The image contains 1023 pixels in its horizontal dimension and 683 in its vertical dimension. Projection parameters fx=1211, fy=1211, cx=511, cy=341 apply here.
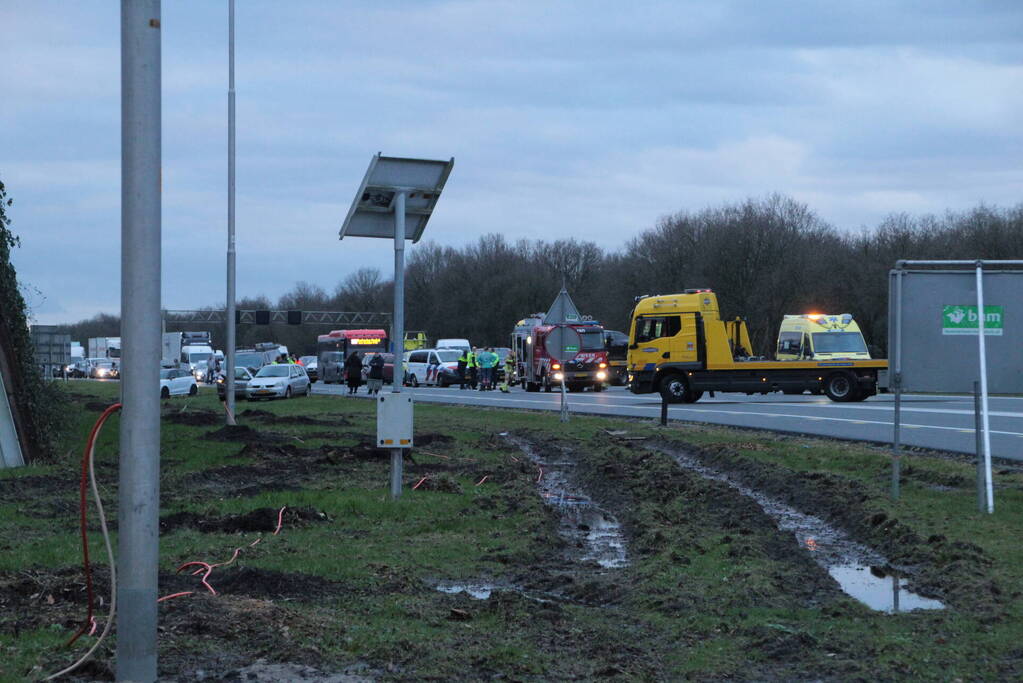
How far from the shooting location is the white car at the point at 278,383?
157 feet

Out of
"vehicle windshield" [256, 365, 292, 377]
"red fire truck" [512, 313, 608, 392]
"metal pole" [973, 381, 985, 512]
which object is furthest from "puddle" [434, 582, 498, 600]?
"vehicle windshield" [256, 365, 292, 377]

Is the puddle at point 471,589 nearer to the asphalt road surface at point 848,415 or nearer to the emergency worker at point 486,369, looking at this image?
the asphalt road surface at point 848,415

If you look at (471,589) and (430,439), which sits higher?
(430,439)

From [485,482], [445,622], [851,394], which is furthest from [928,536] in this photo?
[851,394]

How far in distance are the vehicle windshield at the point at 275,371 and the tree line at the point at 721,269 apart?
13.7 m

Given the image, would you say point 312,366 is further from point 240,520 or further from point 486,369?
point 240,520

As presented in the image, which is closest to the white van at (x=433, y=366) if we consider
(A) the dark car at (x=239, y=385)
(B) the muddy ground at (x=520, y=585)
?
(A) the dark car at (x=239, y=385)

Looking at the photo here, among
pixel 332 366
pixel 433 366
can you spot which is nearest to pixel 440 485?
pixel 433 366

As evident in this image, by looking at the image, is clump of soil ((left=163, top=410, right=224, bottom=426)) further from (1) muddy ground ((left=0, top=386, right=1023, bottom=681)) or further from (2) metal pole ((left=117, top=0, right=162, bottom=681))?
(2) metal pole ((left=117, top=0, right=162, bottom=681))

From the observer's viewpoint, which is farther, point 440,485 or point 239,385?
point 239,385

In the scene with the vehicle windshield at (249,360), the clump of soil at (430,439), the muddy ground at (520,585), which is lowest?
the muddy ground at (520,585)

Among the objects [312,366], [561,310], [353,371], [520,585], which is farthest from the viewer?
[312,366]

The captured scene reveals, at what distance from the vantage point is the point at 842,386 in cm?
3581

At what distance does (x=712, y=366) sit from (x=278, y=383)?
66.4ft
